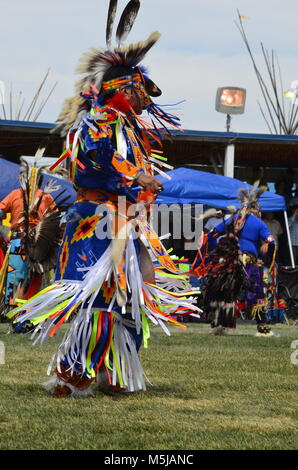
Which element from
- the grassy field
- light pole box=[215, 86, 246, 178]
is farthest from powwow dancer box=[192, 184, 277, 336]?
light pole box=[215, 86, 246, 178]

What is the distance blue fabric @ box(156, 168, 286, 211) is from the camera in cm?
1185

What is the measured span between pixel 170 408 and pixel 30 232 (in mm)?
3886

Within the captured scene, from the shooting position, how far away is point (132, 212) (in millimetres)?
4668

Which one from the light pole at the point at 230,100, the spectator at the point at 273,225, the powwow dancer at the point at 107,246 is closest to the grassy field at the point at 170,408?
the powwow dancer at the point at 107,246

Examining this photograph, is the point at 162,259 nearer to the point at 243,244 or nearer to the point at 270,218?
the point at 243,244

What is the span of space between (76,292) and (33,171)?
3376 mm

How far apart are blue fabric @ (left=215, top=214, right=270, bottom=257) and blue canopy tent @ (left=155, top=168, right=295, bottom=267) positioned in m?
2.30

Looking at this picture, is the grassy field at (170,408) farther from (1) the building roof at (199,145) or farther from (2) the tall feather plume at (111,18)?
(1) the building roof at (199,145)

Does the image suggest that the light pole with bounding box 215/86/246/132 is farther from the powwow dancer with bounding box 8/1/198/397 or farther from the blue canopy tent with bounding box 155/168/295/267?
the powwow dancer with bounding box 8/1/198/397

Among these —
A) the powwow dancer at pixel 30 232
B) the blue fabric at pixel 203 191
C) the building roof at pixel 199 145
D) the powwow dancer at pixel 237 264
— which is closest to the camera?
the powwow dancer at pixel 30 232

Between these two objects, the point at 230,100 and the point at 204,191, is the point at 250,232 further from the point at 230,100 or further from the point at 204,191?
the point at 230,100

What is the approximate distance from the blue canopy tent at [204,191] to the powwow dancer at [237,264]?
2.27 m

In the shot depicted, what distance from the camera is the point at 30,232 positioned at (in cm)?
787

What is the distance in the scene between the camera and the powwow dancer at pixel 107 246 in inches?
177
